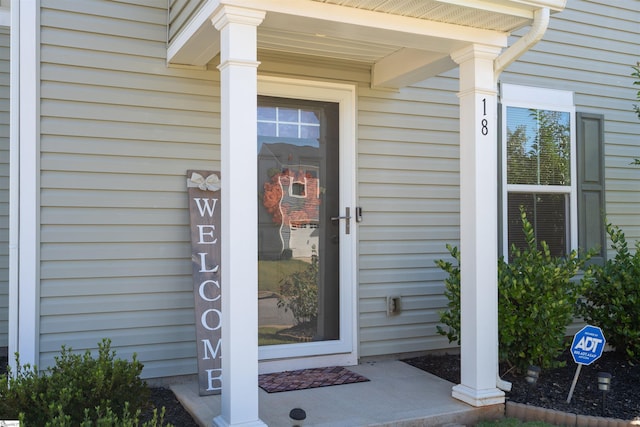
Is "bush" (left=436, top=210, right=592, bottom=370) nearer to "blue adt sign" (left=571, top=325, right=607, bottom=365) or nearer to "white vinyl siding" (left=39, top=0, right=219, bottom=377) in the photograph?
"blue adt sign" (left=571, top=325, right=607, bottom=365)

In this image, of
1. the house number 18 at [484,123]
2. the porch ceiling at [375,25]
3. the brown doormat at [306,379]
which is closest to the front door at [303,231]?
the brown doormat at [306,379]

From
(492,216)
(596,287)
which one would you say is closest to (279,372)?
(492,216)

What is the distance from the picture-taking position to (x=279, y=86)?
14.1ft

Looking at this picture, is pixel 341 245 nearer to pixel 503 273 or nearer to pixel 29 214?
pixel 503 273

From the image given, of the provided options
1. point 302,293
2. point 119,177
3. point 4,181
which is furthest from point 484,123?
point 4,181

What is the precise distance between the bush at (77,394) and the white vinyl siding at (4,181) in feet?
3.91

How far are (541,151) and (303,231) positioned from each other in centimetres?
241

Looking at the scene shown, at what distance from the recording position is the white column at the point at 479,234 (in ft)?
11.7

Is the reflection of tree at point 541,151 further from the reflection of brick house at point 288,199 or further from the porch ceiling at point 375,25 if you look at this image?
the reflection of brick house at point 288,199

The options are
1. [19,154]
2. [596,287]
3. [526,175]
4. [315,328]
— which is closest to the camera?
[19,154]

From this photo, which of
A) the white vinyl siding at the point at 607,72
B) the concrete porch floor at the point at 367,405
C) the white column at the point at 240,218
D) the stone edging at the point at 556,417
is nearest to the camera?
the white column at the point at 240,218

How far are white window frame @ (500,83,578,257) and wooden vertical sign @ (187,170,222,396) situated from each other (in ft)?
8.44

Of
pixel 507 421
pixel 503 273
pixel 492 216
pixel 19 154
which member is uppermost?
pixel 19 154

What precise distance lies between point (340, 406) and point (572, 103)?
371 cm
